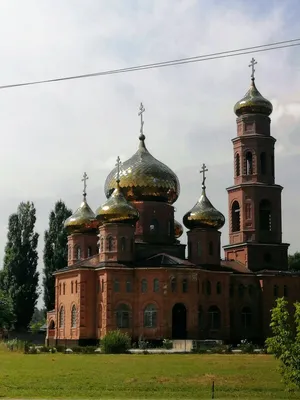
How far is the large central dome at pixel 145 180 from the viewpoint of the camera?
61.7 metres

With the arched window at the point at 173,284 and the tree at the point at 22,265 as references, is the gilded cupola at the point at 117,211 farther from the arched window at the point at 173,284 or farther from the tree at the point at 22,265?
the tree at the point at 22,265

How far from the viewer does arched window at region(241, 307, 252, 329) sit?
62.2 m

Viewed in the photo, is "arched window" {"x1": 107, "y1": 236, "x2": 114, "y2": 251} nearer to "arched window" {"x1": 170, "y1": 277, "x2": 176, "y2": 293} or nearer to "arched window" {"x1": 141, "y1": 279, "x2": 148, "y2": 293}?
"arched window" {"x1": 141, "y1": 279, "x2": 148, "y2": 293}

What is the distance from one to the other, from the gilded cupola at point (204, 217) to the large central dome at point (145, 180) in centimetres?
220

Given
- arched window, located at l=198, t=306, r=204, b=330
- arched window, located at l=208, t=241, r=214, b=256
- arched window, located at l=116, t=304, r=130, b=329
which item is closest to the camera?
arched window, located at l=116, t=304, r=130, b=329

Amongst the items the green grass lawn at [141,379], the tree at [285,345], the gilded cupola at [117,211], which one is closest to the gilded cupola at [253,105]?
the gilded cupola at [117,211]

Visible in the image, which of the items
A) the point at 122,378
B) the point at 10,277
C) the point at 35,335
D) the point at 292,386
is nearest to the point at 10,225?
the point at 10,277

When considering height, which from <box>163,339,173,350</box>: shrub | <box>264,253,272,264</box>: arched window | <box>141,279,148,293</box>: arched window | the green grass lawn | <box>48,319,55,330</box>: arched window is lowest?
the green grass lawn

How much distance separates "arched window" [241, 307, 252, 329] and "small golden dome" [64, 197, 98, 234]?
13525mm

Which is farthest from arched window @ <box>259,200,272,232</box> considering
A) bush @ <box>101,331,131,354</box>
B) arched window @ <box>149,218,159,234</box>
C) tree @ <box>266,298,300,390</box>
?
tree @ <box>266,298,300,390</box>

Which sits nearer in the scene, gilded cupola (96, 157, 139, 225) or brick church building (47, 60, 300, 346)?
brick church building (47, 60, 300, 346)

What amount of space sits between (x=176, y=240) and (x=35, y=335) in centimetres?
1700

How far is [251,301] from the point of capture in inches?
2473

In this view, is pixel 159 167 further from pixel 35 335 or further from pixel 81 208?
pixel 35 335
